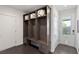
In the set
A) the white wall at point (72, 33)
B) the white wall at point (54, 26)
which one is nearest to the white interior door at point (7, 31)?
the white wall at point (54, 26)

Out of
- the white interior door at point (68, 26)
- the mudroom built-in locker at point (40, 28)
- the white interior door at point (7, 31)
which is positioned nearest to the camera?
the white interior door at point (68, 26)

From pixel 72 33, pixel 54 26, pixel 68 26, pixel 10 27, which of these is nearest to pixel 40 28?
pixel 54 26

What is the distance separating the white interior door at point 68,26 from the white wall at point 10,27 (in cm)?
244

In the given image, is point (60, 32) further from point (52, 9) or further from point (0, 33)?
point (0, 33)

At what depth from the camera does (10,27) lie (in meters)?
3.02

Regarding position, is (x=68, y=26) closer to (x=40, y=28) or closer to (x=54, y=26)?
(x=54, y=26)

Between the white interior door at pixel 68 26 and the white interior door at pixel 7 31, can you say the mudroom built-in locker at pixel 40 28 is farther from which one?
the white interior door at pixel 7 31

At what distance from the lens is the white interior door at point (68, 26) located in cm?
220

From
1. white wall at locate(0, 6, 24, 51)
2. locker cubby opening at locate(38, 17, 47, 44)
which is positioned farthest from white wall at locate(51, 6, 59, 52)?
white wall at locate(0, 6, 24, 51)

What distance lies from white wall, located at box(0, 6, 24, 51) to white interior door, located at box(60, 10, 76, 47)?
95.9 inches

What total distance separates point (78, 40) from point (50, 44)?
115cm

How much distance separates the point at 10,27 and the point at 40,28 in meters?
1.57

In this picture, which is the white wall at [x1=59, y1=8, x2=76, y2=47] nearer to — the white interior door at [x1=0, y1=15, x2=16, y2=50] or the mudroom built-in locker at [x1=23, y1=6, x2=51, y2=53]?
the mudroom built-in locker at [x1=23, y1=6, x2=51, y2=53]

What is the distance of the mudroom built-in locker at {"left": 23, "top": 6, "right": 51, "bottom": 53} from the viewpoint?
2.36m
